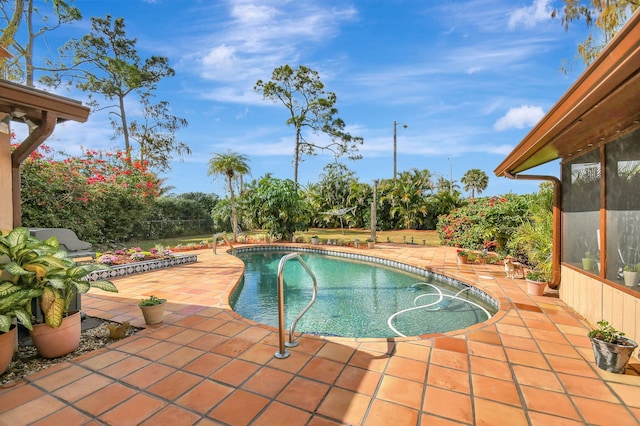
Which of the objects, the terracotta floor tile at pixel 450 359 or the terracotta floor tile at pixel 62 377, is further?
the terracotta floor tile at pixel 450 359

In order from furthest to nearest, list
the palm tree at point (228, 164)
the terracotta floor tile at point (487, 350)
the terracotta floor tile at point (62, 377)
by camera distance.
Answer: the palm tree at point (228, 164)
the terracotta floor tile at point (487, 350)
the terracotta floor tile at point (62, 377)

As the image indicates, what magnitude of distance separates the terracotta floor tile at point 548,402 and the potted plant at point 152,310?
407cm

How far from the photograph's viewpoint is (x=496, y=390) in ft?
7.91

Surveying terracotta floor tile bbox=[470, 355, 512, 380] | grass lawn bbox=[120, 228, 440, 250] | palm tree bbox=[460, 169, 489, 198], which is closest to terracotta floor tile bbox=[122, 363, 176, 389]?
terracotta floor tile bbox=[470, 355, 512, 380]

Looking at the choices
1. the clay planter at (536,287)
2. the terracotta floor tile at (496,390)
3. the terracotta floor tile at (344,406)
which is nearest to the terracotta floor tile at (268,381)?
the terracotta floor tile at (344,406)

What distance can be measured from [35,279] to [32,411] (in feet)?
4.11

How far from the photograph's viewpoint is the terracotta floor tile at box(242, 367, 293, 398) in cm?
241

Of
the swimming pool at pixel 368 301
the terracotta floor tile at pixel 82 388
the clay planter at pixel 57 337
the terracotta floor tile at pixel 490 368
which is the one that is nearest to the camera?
the terracotta floor tile at pixel 82 388

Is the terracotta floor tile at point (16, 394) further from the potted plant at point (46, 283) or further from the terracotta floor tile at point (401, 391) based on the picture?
the terracotta floor tile at point (401, 391)

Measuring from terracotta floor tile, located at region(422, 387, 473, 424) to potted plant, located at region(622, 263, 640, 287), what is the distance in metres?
2.33

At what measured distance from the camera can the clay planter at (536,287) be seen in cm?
501

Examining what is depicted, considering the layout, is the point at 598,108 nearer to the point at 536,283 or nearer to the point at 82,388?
the point at 536,283

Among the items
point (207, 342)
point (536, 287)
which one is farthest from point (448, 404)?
point (536, 287)

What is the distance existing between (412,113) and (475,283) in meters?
24.1
